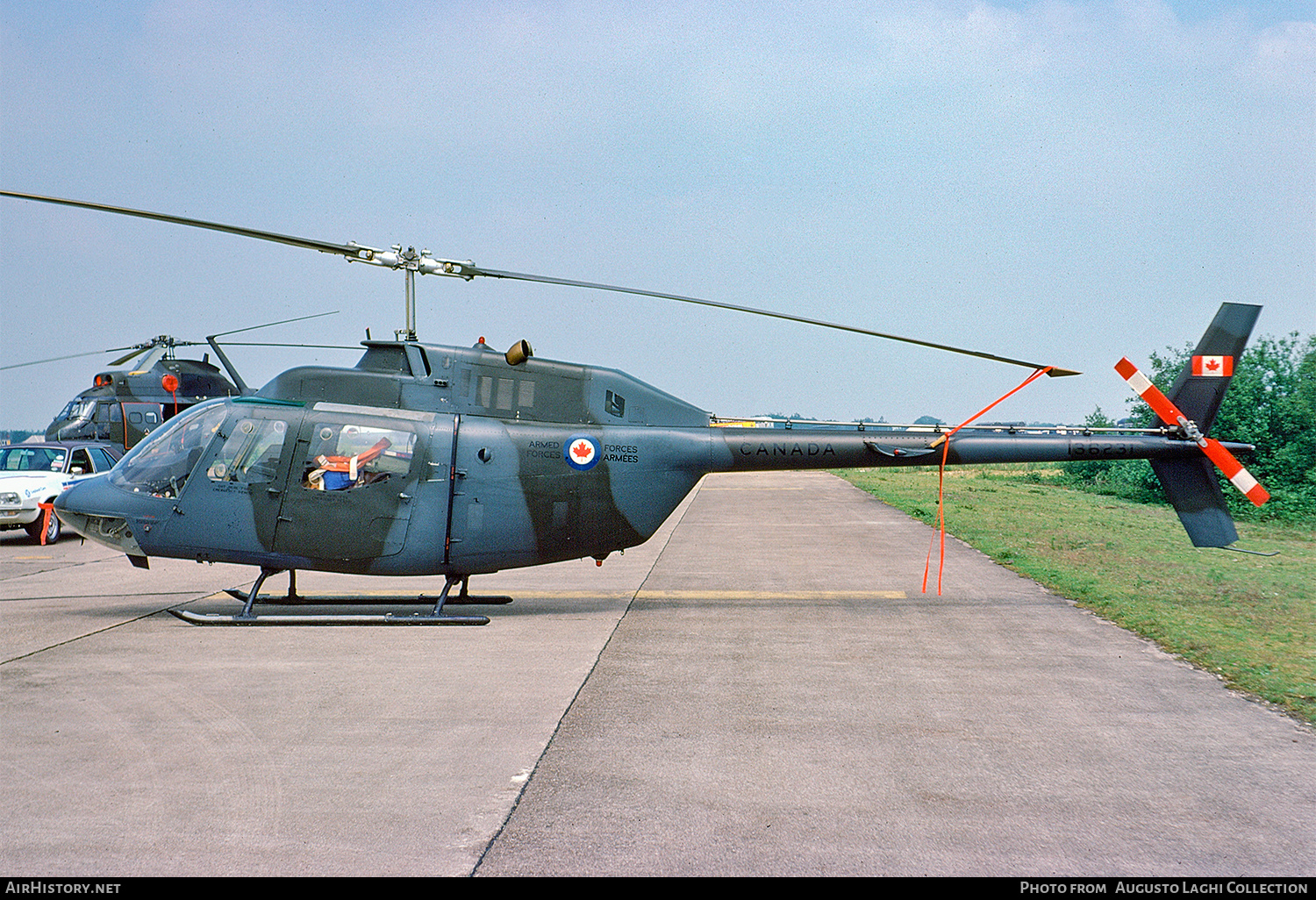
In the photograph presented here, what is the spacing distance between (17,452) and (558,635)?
14.9 m

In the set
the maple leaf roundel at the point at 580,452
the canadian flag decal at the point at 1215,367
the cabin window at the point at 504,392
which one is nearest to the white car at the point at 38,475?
the cabin window at the point at 504,392

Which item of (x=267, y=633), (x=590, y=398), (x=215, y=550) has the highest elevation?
(x=590, y=398)

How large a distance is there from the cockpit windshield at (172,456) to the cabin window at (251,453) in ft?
0.77

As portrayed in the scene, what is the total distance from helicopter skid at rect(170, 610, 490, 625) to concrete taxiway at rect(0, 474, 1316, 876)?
0.41 ft

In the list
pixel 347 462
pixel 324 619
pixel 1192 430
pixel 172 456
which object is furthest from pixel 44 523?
pixel 1192 430

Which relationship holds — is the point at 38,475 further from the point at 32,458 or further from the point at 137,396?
the point at 137,396

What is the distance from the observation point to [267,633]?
8766 millimetres

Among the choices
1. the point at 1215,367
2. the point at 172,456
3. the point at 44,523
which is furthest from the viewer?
the point at 44,523

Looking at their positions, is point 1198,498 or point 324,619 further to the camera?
point 1198,498

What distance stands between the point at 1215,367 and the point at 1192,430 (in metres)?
0.75

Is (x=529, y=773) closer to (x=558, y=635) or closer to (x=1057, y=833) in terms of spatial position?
(x=1057, y=833)

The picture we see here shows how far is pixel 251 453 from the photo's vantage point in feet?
30.3
